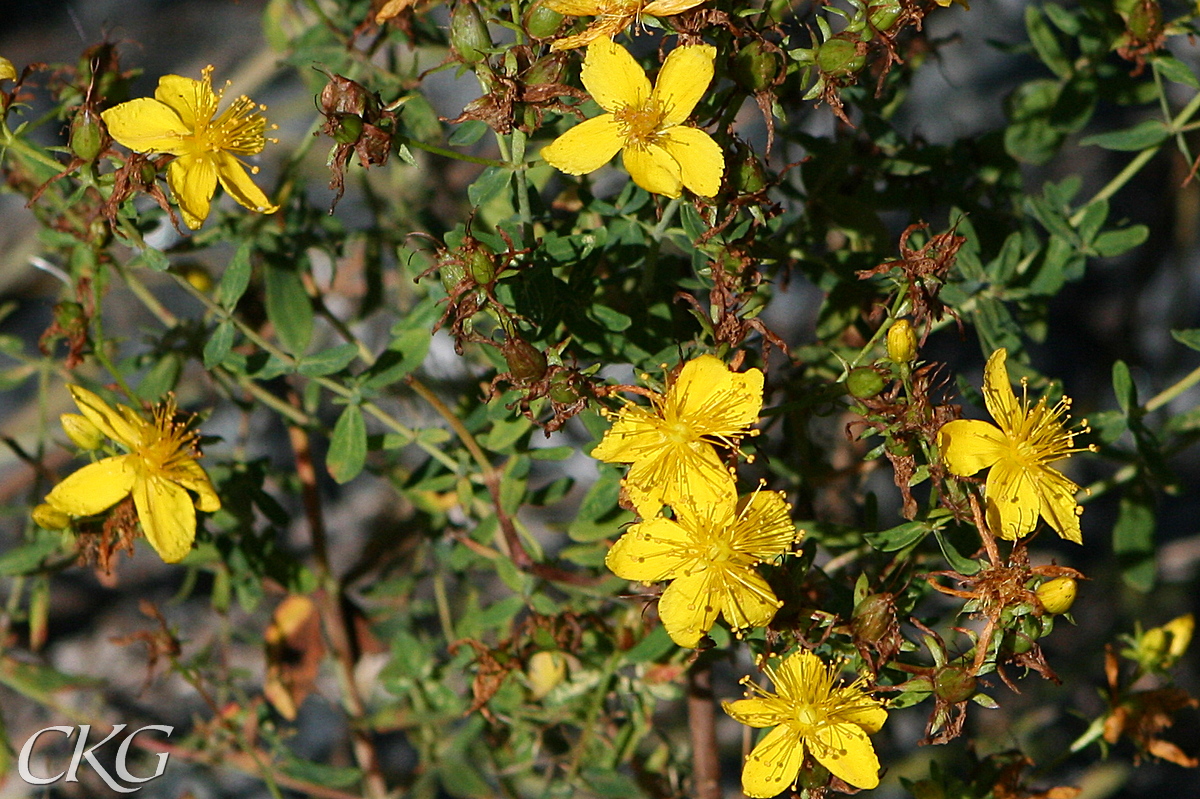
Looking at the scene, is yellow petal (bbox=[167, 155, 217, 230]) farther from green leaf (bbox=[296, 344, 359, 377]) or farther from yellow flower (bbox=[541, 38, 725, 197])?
yellow flower (bbox=[541, 38, 725, 197])

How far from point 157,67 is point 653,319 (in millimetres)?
1480

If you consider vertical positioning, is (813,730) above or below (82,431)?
below

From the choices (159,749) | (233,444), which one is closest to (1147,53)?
(159,749)

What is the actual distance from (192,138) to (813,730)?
782 mm

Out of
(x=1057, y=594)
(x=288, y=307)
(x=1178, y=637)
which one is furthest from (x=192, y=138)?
(x=1178, y=637)

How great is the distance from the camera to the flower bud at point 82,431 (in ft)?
3.40

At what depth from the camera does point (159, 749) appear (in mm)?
1446

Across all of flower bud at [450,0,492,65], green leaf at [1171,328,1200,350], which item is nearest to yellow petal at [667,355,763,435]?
flower bud at [450,0,492,65]

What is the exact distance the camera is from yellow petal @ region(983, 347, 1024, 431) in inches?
36.8

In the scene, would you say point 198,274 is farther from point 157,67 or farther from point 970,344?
point 970,344

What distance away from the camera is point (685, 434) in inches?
35.6

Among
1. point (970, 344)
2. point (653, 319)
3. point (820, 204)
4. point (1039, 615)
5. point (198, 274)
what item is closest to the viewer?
point (1039, 615)

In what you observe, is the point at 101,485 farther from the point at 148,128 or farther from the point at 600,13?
the point at 600,13

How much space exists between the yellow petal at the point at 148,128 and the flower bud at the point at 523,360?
379 mm
